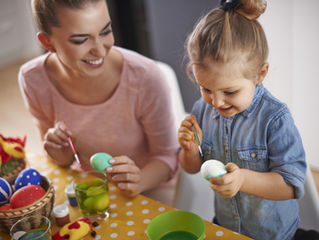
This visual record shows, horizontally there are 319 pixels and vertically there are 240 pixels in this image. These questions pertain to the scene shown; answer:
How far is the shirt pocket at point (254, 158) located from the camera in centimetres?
108

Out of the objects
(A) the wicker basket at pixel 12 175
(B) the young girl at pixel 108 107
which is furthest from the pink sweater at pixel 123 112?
(A) the wicker basket at pixel 12 175

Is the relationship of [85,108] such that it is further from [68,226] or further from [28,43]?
[28,43]

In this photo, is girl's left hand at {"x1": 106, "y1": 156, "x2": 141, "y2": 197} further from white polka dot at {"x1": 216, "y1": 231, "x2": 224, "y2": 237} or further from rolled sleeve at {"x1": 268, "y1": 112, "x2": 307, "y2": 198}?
rolled sleeve at {"x1": 268, "y1": 112, "x2": 307, "y2": 198}

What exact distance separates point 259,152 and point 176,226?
0.30 m

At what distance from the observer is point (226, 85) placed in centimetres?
98

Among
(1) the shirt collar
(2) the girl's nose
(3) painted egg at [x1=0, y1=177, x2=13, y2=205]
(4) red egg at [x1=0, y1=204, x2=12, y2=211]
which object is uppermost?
(2) the girl's nose

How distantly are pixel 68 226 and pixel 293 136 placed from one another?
637mm

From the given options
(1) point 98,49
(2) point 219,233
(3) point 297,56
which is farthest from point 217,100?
(3) point 297,56

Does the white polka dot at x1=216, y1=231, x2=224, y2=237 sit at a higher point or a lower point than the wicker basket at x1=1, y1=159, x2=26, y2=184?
lower

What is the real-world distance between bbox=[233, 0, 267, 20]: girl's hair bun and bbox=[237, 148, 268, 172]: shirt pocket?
36cm

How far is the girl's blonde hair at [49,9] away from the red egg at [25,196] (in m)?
0.53

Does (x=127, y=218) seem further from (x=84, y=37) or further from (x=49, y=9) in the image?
(x=49, y=9)

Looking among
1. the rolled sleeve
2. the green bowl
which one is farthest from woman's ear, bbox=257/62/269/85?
the green bowl

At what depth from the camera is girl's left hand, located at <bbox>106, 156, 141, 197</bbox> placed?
117cm
